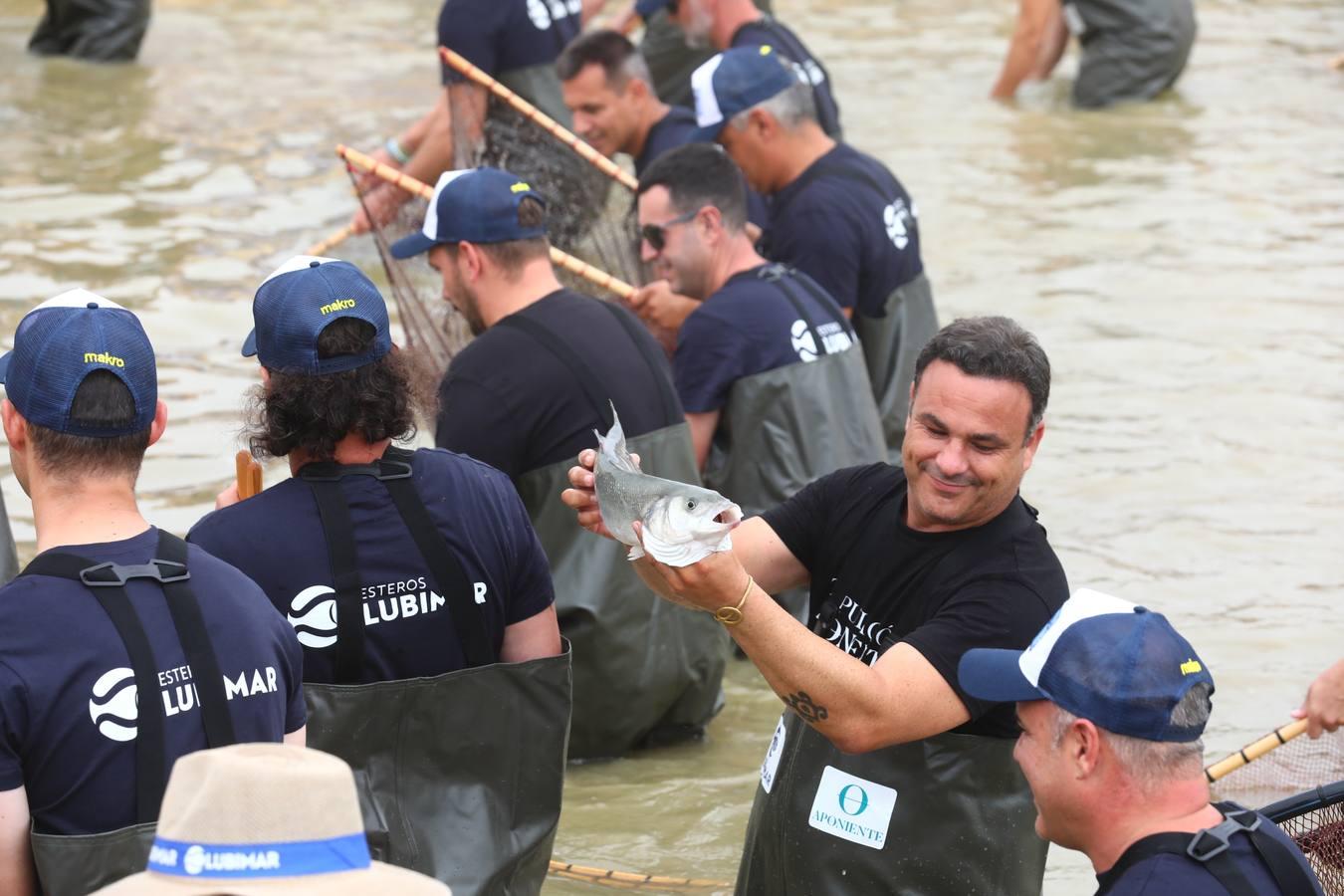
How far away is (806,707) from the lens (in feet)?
10.1

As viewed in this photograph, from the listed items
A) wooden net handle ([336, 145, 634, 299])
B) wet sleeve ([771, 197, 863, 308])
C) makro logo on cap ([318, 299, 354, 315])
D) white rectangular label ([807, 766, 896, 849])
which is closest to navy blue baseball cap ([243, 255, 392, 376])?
makro logo on cap ([318, 299, 354, 315])

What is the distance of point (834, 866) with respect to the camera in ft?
11.0

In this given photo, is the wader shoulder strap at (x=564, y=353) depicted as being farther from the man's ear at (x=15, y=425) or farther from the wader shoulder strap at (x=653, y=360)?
the man's ear at (x=15, y=425)

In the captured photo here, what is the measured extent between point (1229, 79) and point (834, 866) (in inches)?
506

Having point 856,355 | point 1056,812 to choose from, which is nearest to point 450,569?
point 1056,812

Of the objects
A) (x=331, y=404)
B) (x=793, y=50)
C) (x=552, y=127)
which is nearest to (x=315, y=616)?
(x=331, y=404)

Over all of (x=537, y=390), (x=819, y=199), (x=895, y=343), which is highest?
(x=537, y=390)

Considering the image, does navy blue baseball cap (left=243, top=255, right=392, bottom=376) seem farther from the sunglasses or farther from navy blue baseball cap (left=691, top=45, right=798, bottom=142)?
navy blue baseball cap (left=691, top=45, right=798, bottom=142)

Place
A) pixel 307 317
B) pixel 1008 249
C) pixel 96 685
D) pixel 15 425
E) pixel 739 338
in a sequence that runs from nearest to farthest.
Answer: pixel 96 685, pixel 15 425, pixel 307 317, pixel 739 338, pixel 1008 249

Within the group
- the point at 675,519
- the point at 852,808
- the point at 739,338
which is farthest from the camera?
the point at 739,338

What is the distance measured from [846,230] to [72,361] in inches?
144

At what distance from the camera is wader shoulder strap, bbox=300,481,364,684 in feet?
11.5

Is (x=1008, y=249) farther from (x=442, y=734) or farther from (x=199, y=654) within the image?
(x=199, y=654)

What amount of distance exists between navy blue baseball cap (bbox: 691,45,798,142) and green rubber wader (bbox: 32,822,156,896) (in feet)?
13.1
